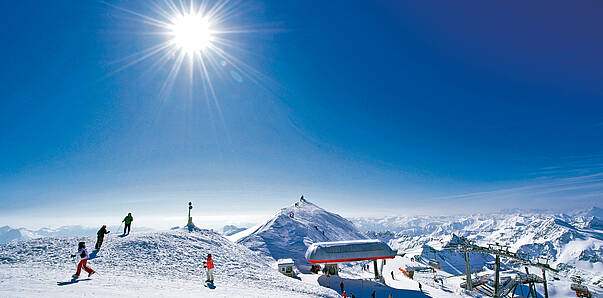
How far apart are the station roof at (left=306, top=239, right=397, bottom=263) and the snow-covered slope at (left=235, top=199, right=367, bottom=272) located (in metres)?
12.0

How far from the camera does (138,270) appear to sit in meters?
21.2

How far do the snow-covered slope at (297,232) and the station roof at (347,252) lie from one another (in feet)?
39.5

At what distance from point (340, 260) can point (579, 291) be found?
85463mm

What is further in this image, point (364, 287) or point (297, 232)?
point (297, 232)

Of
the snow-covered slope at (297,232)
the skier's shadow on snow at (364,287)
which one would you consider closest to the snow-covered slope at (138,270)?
the skier's shadow on snow at (364,287)

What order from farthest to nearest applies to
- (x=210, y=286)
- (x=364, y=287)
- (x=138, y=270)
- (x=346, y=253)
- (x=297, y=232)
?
(x=297, y=232), (x=346, y=253), (x=364, y=287), (x=138, y=270), (x=210, y=286)

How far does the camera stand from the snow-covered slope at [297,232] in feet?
211

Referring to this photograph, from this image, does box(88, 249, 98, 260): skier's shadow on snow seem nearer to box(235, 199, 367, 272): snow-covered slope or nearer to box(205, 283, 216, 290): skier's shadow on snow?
box(205, 283, 216, 290): skier's shadow on snow

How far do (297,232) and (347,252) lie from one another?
3679 cm

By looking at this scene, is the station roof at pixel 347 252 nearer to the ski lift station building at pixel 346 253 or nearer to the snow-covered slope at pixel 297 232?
the ski lift station building at pixel 346 253

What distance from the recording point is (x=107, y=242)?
1037 inches

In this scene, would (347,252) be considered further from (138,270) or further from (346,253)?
(138,270)

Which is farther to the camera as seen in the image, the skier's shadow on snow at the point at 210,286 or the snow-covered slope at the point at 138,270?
the skier's shadow on snow at the point at 210,286

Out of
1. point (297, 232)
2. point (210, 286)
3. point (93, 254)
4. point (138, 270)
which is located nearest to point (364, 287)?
point (210, 286)
